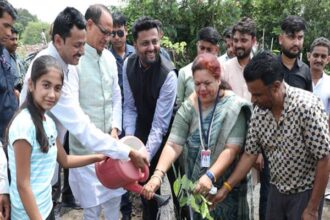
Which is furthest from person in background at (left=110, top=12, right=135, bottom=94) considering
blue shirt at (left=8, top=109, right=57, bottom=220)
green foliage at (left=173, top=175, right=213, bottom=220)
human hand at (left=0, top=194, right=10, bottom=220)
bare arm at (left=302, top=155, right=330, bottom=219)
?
bare arm at (left=302, top=155, right=330, bottom=219)

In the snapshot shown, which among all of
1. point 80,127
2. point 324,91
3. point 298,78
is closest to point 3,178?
point 80,127

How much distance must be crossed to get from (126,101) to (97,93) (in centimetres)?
48

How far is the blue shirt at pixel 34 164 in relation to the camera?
204 cm

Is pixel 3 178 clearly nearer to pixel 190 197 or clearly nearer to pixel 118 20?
pixel 190 197

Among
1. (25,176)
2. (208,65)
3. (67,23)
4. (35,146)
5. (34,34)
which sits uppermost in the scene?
(67,23)

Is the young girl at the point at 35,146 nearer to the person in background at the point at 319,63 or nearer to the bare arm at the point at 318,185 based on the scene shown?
the bare arm at the point at 318,185

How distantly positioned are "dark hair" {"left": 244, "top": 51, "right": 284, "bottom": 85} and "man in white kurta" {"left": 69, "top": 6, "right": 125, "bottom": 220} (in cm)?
128

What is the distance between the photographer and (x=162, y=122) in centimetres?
338

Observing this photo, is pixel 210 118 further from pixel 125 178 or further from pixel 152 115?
pixel 152 115

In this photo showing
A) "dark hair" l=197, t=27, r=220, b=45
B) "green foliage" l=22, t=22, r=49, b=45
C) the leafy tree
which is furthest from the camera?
"green foliage" l=22, t=22, r=49, b=45

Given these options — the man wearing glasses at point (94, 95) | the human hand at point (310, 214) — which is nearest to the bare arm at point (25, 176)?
the man wearing glasses at point (94, 95)

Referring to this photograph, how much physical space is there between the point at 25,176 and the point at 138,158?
2.74ft

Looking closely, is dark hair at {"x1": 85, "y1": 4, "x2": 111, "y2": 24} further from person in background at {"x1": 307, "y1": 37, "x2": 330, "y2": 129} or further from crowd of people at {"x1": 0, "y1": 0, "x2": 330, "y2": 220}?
person in background at {"x1": 307, "y1": 37, "x2": 330, "y2": 129}

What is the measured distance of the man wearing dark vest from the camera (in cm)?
333
